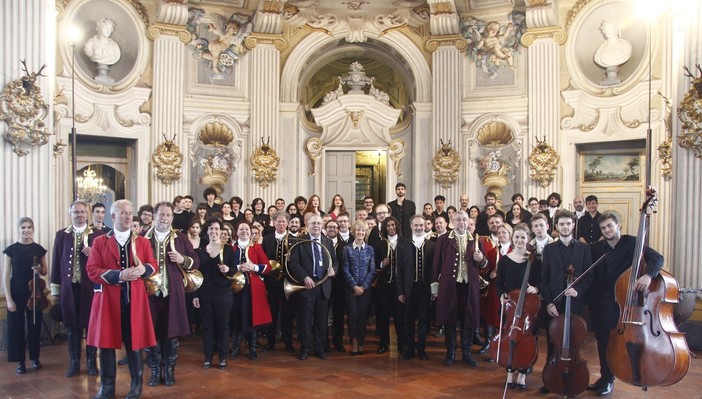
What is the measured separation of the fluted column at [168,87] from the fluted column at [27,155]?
364 cm

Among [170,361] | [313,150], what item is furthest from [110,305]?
[313,150]

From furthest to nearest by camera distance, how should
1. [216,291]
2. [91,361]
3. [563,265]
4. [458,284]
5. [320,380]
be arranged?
[458,284] → [216,291] → [91,361] → [320,380] → [563,265]

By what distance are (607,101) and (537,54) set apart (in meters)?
1.48

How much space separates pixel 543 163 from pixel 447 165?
5.59ft

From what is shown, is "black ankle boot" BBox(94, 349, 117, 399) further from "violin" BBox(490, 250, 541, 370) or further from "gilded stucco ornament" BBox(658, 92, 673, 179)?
"gilded stucco ornament" BBox(658, 92, 673, 179)

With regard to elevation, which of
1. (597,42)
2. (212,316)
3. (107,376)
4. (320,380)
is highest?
(597,42)

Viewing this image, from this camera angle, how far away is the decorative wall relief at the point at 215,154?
11.9m

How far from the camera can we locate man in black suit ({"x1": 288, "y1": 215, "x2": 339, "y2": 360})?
694 cm

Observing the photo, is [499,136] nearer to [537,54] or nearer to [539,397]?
[537,54]

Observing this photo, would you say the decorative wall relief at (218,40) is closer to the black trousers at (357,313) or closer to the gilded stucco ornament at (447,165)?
the gilded stucco ornament at (447,165)

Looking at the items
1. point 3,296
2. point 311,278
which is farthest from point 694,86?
point 3,296

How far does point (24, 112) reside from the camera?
7.33m

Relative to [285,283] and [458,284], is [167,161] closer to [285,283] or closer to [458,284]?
[285,283]

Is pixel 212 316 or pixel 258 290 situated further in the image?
pixel 258 290
